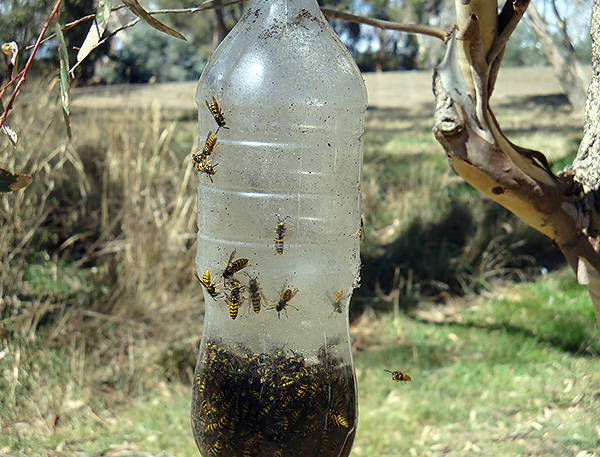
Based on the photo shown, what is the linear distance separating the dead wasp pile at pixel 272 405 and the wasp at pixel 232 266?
0.75 ft

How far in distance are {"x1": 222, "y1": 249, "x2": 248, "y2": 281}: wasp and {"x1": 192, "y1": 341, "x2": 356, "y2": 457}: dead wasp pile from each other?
23 cm

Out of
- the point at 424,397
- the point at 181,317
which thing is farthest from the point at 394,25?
the point at 181,317

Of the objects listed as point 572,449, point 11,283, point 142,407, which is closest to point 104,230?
point 11,283

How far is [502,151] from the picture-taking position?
204cm

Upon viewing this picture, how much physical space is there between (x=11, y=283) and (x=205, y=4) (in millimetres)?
3836


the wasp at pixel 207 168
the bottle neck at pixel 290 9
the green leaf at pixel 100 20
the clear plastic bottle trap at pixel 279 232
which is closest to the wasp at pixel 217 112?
the clear plastic bottle trap at pixel 279 232

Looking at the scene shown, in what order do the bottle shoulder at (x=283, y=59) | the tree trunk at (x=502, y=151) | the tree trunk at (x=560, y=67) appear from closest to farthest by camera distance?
the bottle shoulder at (x=283, y=59)
the tree trunk at (x=502, y=151)
the tree trunk at (x=560, y=67)

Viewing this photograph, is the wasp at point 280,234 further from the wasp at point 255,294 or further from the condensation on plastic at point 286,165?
the wasp at point 255,294

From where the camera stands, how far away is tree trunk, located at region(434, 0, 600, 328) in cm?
195

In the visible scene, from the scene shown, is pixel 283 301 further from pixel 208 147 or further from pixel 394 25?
pixel 394 25

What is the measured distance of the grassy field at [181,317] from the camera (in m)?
4.47

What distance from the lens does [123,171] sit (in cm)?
553

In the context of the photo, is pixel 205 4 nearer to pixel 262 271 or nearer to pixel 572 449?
pixel 262 271

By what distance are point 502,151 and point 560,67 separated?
12.0ft
